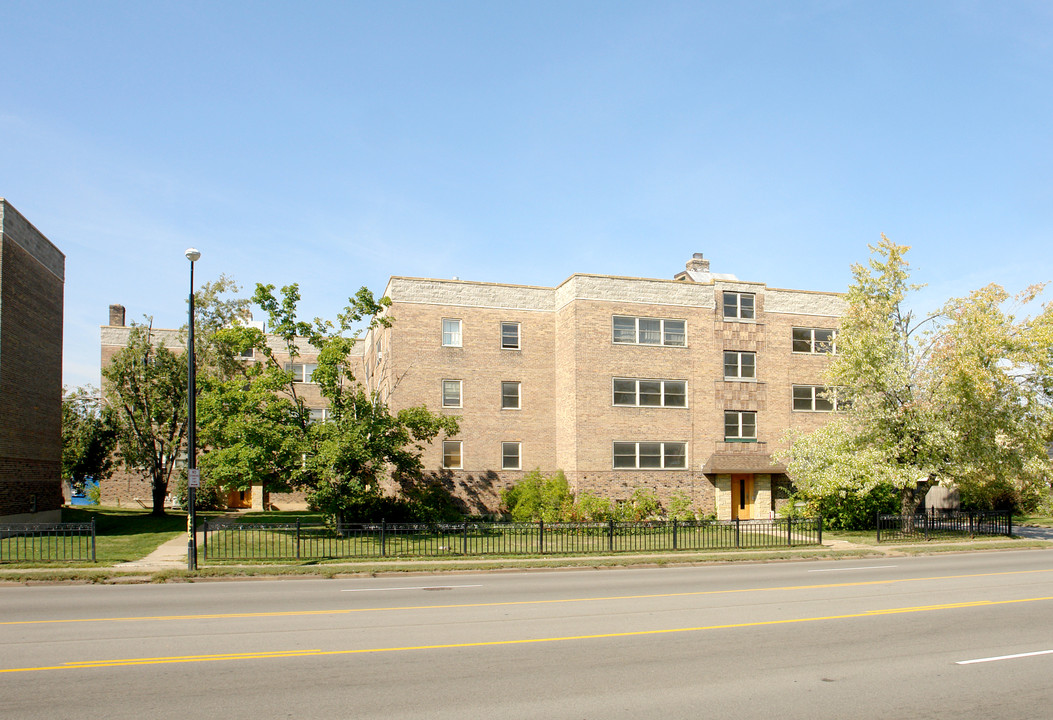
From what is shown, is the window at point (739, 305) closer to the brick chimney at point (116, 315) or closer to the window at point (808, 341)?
the window at point (808, 341)

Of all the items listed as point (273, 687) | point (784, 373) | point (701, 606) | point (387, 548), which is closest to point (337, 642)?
point (273, 687)

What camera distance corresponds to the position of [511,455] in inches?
1414

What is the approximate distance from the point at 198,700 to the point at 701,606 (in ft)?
29.4

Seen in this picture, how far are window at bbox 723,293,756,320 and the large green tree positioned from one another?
24.6 feet

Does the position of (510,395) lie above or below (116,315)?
below

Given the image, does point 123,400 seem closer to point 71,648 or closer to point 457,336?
point 457,336

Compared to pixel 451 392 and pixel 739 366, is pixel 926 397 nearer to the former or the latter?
pixel 739 366

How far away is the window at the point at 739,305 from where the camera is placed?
37094mm

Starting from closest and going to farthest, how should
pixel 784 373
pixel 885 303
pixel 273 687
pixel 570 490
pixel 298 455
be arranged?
pixel 273 687, pixel 298 455, pixel 885 303, pixel 570 490, pixel 784 373

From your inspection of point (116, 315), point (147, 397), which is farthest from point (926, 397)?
point (116, 315)

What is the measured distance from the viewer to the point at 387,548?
80.3ft

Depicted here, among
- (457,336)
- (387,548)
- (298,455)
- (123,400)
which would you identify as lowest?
(387,548)

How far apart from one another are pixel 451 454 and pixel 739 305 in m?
15.3

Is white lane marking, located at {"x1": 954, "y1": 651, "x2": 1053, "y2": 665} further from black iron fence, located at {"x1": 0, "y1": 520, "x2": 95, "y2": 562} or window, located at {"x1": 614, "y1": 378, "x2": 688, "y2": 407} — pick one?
window, located at {"x1": 614, "y1": 378, "x2": 688, "y2": 407}
